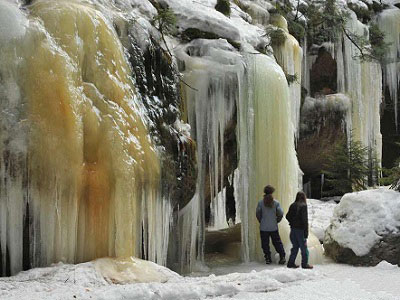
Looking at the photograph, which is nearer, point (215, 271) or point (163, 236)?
point (163, 236)

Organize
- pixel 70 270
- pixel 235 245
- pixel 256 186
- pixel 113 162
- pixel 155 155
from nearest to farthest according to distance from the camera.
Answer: pixel 70 270, pixel 113 162, pixel 155 155, pixel 256 186, pixel 235 245

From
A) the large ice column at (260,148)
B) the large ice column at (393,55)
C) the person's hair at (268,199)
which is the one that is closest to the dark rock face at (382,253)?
the large ice column at (260,148)

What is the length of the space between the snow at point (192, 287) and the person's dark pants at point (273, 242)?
180 centimetres

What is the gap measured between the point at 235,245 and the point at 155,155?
359cm

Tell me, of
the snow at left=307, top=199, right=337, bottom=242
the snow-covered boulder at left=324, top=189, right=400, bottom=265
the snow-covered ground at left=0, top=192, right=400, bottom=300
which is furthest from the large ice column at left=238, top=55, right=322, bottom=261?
the snow-covered ground at left=0, top=192, right=400, bottom=300

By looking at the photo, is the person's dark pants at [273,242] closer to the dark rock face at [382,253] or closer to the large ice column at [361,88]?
the dark rock face at [382,253]

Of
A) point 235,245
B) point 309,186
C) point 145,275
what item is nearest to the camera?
point 145,275

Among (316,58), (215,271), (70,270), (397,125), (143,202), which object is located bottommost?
(215,271)

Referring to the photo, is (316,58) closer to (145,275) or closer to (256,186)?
(256,186)

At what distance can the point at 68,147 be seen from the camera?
18.2 ft

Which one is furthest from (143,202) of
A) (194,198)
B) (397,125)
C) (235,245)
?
(397,125)

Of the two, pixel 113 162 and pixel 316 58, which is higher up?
pixel 316 58

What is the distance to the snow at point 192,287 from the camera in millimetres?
4602

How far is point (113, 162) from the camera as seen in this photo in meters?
5.87
